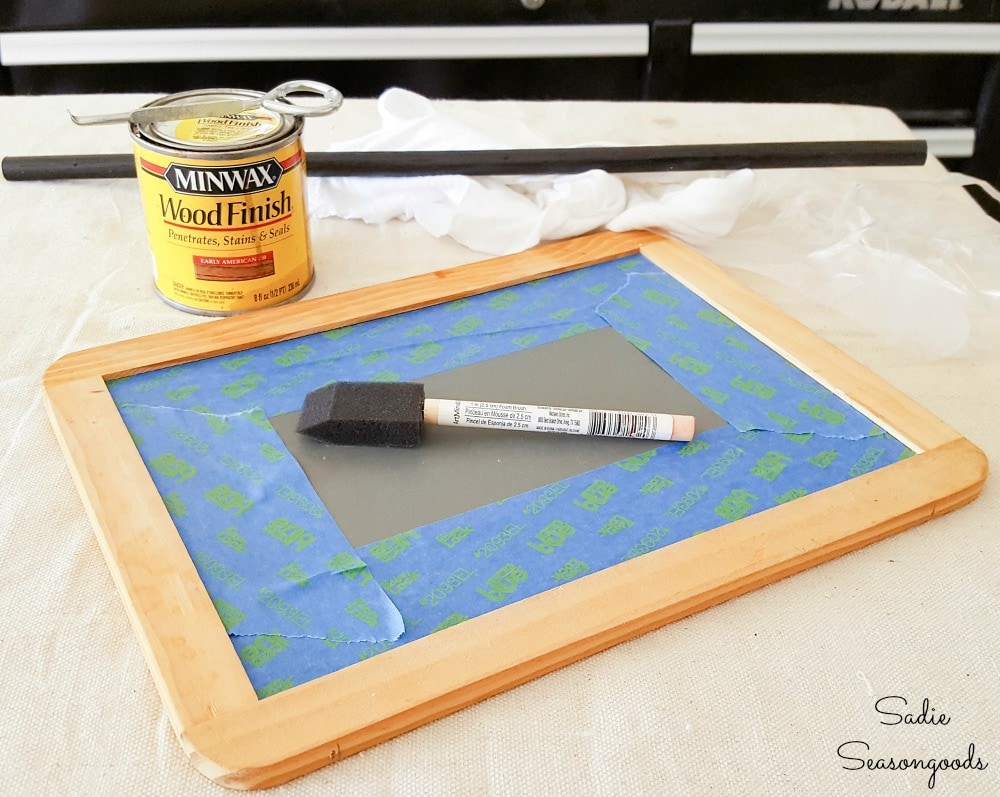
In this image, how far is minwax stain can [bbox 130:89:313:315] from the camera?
67 centimetres

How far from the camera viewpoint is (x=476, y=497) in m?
0.58

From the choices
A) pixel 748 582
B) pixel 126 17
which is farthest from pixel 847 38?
pixel 748 582

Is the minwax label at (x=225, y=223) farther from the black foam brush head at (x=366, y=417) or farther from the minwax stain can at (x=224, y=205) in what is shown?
the black foam brush head at (x=366, y=417)

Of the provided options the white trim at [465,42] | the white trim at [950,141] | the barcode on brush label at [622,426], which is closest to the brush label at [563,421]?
the barcode on brush label at [622,426]

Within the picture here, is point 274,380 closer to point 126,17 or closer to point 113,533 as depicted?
point 113,533

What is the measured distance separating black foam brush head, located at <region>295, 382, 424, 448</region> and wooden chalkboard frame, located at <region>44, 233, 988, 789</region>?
4.3 inches

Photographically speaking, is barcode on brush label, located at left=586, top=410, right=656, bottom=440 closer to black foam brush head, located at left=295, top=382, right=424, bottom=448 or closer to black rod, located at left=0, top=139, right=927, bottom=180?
black foam brush head, located at left=295, top=382, right=424, bottom=448

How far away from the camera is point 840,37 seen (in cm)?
143

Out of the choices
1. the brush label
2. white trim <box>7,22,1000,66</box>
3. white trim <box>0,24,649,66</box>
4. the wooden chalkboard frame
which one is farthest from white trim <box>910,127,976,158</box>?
the brush label

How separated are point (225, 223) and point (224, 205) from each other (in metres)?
0.01

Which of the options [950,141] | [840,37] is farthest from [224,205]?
[950,141]

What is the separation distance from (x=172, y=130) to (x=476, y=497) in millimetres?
357

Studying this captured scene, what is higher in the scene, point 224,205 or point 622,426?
point 224,205

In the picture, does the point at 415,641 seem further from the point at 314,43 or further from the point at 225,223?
the point at 314,43
